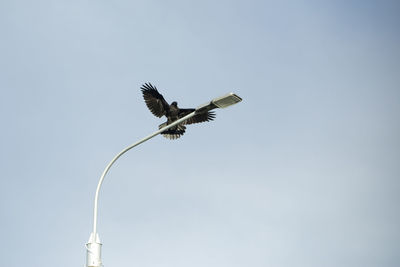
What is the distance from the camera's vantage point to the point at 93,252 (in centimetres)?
1031

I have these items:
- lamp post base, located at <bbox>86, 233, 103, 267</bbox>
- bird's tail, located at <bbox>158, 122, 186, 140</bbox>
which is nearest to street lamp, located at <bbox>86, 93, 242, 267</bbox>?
lamp post base, located at <bbox>86, 233, 103, 267</bbox>

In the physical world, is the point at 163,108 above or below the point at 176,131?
above

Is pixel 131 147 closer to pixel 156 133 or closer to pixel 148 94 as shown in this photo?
pixel 156 133

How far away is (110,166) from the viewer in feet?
37.1

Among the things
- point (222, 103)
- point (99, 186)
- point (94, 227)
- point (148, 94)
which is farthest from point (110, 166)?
point (148, 94)

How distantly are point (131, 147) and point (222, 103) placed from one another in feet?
6.22

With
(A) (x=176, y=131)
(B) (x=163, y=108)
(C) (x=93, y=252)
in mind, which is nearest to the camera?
(C) (x=93, y=252)

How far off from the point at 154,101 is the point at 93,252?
9594mm

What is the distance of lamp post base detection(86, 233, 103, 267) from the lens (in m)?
10.2

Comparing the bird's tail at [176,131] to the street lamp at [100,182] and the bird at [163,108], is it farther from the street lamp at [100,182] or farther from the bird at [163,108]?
the street lamp at [100,182]

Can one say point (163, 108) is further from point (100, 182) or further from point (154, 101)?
point (100, 182)

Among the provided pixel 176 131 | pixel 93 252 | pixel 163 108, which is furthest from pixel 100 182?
pixel 163 108

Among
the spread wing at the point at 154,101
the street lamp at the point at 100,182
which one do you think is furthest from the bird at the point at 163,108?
the street lamp at the point at 100,182

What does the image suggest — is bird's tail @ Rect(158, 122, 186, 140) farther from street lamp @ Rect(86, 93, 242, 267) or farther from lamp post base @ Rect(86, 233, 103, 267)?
lamp post base @ Rect(86, 233, 103, 267)
